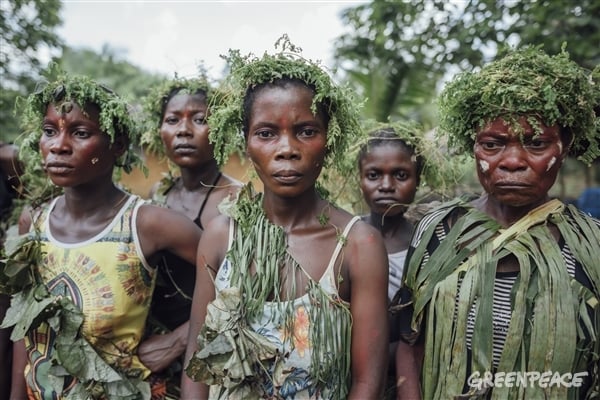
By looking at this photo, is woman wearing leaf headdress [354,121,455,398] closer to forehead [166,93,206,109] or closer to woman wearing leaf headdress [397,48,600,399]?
woman wearing leaf headdress [397,48,600,399]

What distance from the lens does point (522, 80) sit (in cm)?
214

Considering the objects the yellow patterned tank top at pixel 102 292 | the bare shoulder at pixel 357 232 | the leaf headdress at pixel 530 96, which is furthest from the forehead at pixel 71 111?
the leaf headdress at pixel 530 96

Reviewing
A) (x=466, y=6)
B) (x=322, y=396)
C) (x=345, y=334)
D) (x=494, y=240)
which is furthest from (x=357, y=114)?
(x=466, y=6)

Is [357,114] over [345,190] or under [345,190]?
over

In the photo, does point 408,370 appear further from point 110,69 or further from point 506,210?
point 110,69

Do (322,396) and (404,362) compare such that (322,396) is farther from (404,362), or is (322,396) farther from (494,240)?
(494,240)

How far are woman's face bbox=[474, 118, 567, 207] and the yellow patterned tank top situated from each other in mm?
1532

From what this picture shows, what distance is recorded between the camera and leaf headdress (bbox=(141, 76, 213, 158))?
3699mm

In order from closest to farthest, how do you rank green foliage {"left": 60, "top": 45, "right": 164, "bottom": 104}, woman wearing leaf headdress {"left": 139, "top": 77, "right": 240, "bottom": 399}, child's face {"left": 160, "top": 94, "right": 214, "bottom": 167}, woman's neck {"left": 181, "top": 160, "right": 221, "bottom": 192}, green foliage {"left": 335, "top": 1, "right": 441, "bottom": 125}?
1. woman wearing leaf headdress {"left": 139, "top": 77, "right": 240, "bottom": 399}
2. child's face {"left": 160, "top": 94, "right": 214, "bottom": 167}
3. woman's neck {"left": 181, "top": 160, "right": 221, "bottom": 192}
4. green foliage {"left": 335, "top": 1, "right": 441, "bottom": 125}
5. green foliage {"left": 60, "top": 45, "right": 164, "bottom": 104}

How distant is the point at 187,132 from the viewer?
140 inches

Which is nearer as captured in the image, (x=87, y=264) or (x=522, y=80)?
(x=522, y=80)

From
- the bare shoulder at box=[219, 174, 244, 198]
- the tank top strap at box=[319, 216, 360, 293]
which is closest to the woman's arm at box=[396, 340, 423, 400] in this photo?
the tank top strap at box=[319, 216, 360, 293]

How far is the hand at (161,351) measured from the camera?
262cm

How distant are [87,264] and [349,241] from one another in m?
1.18
